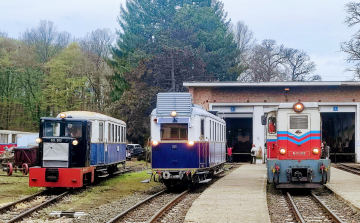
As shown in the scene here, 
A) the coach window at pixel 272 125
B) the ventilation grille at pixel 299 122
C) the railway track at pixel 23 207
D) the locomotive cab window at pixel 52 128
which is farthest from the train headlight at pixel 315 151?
the locomotive cab window at pixel 52 128

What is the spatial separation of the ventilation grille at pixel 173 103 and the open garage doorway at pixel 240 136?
81.4ft

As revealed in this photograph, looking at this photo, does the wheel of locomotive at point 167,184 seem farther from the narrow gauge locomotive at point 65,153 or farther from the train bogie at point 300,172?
the train bogie at point 300,172

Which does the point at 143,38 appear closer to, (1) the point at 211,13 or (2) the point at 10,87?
(1) the point at 211,13

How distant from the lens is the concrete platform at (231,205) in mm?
10758

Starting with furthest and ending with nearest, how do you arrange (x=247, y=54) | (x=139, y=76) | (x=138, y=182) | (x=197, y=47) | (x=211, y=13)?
(x=247, y=54)
(x=211, y=13)
(x=197, y=47)
(x=139, y=76)
(x=138, y=182)

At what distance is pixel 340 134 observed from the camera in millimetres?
41312

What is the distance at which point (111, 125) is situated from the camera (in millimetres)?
21078

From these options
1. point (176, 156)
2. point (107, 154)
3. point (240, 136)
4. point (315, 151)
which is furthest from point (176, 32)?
point (315, 151)

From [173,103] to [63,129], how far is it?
3.78m

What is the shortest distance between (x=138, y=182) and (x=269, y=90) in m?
17.9

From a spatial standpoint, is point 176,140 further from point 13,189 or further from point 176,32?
point 176,32

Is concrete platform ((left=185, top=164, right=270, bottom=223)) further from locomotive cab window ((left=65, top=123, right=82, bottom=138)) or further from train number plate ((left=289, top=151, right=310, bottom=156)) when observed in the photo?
locomotive cab window ((left=65, top=123, right=82, bottom=138))

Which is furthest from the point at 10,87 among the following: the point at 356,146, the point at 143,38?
the point at 356,146

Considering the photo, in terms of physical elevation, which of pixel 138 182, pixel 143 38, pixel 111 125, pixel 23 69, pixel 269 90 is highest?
pixel 143 38
